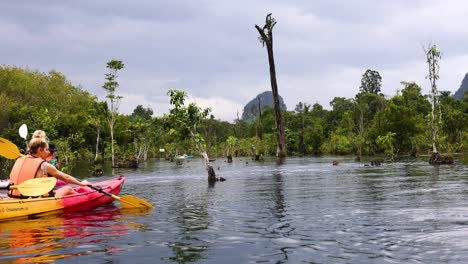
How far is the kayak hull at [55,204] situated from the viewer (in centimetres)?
1080

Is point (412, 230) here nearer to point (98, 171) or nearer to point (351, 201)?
point (351, 201)

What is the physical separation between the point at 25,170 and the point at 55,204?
1169mm

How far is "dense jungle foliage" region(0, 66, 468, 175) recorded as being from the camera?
54875mm

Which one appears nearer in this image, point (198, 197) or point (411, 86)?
point (198, 197)

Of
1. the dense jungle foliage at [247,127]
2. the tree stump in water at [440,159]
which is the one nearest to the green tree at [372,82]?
the dense jungle foliage at [247,127]

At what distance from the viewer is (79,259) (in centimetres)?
684

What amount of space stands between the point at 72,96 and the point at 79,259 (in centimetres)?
7994

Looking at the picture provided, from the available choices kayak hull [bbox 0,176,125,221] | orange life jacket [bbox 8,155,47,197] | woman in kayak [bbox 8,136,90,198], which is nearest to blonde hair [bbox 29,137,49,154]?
woman in kayak [bbox 8,136,90,198]

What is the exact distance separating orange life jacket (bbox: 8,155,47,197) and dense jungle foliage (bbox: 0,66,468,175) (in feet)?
79.4

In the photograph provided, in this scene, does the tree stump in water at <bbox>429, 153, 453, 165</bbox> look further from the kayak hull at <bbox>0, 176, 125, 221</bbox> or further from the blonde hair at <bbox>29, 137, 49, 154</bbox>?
the blonde hair at <bbox>29, 137, 49, 154</bbox>

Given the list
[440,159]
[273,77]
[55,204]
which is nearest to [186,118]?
[55,204]

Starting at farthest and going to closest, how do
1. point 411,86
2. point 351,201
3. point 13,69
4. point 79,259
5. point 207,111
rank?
point 411,86, point 13,69, point 207,111, point 351,201, point 79,259

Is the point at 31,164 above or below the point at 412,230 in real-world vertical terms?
above

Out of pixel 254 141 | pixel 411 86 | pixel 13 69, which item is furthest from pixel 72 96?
pixel 411 86
